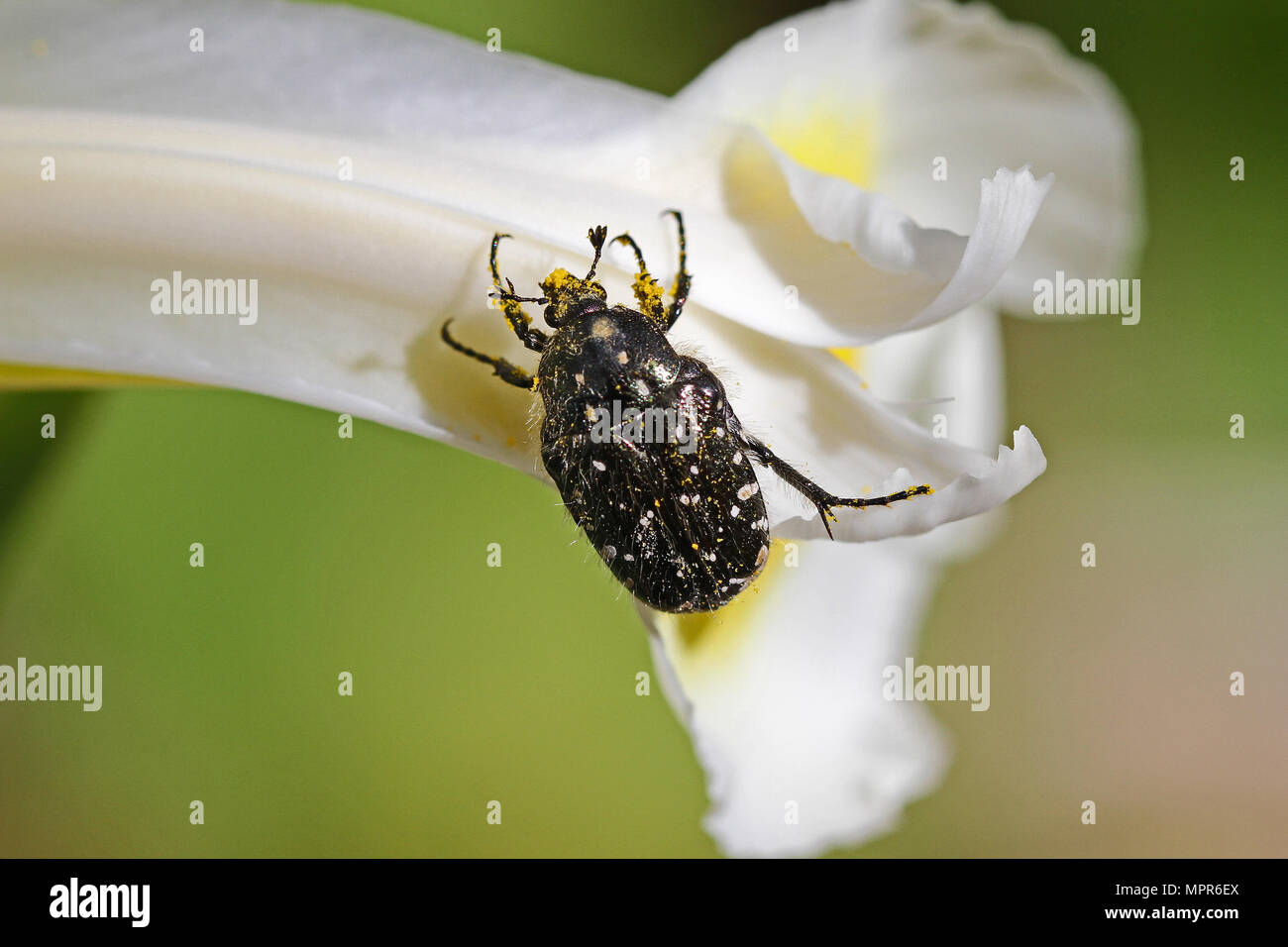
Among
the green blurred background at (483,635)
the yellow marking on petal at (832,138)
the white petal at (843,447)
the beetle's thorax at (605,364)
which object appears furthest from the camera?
the green blurred background at (483,635)

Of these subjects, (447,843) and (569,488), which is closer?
(569,488)

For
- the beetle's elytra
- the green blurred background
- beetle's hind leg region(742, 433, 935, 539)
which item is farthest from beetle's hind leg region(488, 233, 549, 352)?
the green blurred background

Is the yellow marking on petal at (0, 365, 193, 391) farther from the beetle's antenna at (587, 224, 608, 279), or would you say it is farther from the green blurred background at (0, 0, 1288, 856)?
the green blurred background at (0, 0, 1288, 856)

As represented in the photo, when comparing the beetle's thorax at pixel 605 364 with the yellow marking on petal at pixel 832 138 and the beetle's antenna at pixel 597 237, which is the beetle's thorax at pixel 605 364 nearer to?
the beetle's antenna at pixel 597 237

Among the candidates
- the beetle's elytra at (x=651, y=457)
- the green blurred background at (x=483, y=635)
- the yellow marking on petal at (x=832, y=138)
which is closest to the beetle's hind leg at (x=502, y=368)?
the beetle's elytra at (x=651, y=457)

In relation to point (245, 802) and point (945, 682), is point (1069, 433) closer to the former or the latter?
point (945, 682)

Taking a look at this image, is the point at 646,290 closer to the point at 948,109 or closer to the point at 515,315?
the point at 515,315
